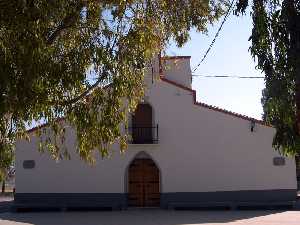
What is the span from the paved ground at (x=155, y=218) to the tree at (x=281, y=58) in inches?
433

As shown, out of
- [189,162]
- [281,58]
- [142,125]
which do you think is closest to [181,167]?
[189,162]

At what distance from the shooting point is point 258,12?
7.53 meters

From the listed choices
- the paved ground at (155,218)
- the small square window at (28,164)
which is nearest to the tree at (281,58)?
the paved ground at (155,218)

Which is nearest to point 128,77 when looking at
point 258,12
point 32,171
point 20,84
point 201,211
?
point 20,84

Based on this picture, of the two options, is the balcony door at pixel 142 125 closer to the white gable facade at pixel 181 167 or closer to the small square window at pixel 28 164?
the white gable facade at pixel 181 167

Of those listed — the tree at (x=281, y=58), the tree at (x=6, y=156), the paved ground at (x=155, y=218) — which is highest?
the tree at (x=281, y=58)

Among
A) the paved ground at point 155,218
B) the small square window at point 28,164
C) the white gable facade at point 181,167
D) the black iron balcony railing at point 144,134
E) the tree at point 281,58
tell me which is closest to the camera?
the tree at point 281,58

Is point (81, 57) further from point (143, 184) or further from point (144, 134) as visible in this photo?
point (143, 184)

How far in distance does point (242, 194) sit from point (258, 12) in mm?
17759

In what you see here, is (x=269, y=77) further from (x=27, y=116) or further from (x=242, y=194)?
(x=242, y=194)

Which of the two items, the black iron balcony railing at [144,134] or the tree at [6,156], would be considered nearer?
the tree at [6,156]

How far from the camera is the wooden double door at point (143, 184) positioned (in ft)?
83.5

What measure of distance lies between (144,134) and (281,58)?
1793cm

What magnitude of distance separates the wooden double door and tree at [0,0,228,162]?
12844 millimetres
